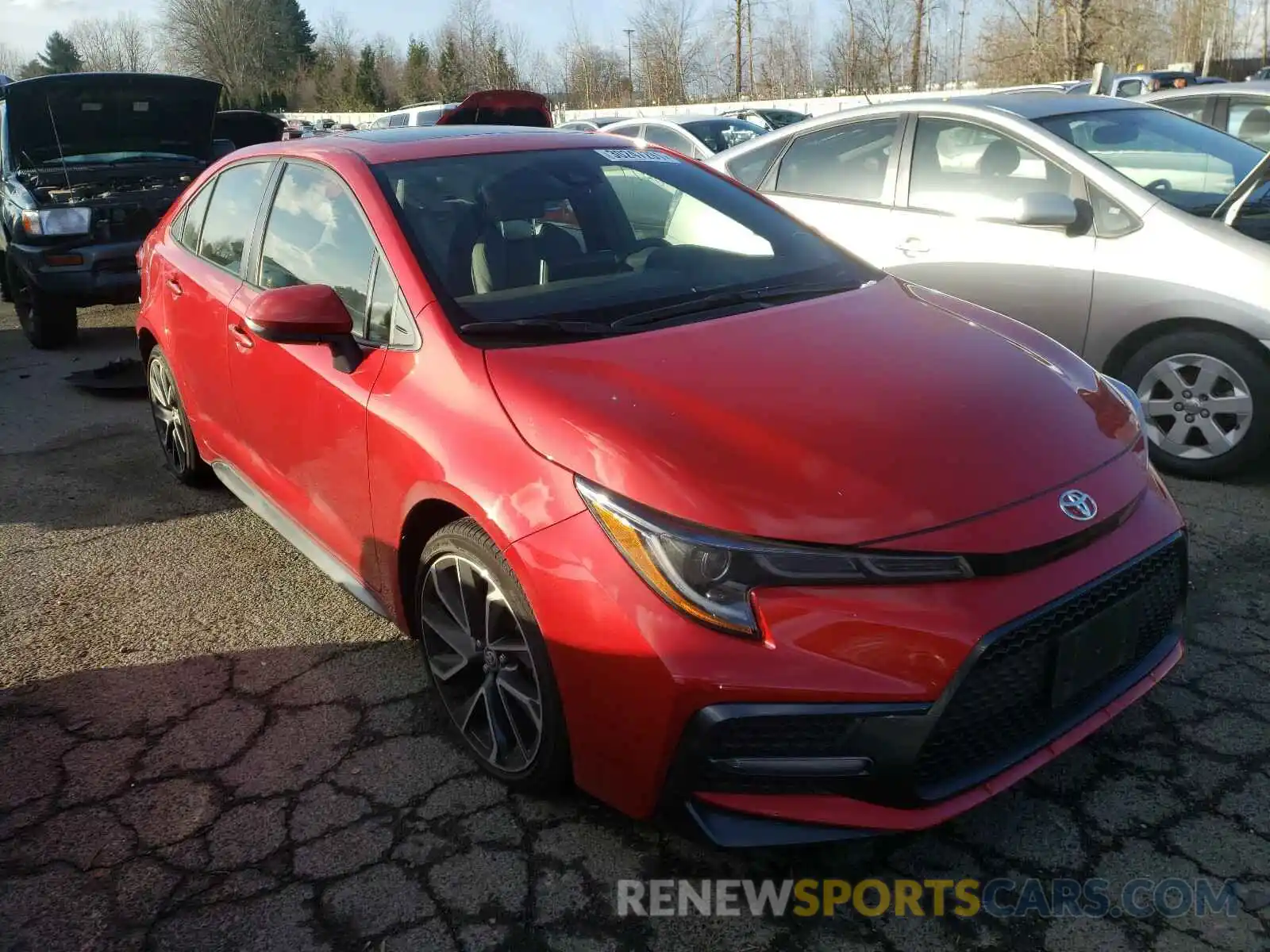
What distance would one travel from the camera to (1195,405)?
435 centimetres

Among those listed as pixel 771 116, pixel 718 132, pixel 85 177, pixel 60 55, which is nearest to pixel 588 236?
pixel 85 177

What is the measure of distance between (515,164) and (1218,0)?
5984 cm

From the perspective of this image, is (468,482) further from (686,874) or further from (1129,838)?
(1129,838)

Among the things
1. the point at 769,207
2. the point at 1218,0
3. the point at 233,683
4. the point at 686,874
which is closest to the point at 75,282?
the point at 233,683

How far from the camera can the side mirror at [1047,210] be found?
451cm

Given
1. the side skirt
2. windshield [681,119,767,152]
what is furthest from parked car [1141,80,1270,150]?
the side skirt

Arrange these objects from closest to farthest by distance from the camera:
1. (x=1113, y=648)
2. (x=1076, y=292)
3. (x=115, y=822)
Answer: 1. (x=1113, y=648)
2. (x=115, y=822)
3. (x=1076, y=292)

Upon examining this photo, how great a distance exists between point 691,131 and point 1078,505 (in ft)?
41.1

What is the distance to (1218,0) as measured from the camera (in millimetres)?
50781

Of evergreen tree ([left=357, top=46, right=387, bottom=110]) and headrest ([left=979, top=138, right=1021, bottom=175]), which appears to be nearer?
headrest ([left=979, top=138, right=1021, bottom=175])

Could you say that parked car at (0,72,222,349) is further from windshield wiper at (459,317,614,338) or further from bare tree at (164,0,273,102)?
bare tree at (164,0,273,102)

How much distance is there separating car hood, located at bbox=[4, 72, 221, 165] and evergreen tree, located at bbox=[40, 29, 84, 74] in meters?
76.9

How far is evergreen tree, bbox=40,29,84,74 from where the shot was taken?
73125mm

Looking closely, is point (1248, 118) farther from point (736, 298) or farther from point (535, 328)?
A: point (535, 328)
